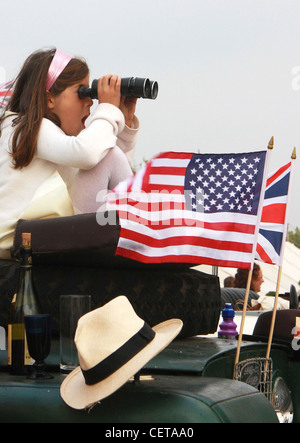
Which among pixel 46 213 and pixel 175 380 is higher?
pixel 46 213

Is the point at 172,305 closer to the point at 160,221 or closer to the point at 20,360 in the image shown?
the point at 160,221

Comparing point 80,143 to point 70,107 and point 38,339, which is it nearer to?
point 70,107

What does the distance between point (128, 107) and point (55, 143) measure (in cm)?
66

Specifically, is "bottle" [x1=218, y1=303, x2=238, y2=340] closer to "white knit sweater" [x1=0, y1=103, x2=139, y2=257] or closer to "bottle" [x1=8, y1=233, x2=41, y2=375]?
"white knit sweater" [x1=0, y1=103, x2=139, y2=257]

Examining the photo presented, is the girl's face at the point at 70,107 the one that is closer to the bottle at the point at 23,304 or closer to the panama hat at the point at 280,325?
the bottle at the point at 23,304

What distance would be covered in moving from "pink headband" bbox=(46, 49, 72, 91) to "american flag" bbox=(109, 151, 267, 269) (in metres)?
0.72

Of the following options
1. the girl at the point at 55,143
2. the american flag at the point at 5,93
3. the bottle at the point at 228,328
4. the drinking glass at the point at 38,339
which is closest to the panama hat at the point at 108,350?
the drinking glass at the point at 38,339

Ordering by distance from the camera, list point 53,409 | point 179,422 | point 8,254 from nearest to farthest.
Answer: point 179,422 → point 53,409 → point 8,254

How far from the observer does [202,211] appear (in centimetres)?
312

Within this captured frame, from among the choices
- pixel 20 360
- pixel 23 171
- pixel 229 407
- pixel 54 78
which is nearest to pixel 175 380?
pixel 229 407

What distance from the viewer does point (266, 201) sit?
12.0 feet

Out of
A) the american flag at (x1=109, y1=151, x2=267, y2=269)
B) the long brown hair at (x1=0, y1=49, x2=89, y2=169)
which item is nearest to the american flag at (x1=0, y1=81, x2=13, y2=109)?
the long brown hair at (x1=0, y1=49, x2=89, y2=169)

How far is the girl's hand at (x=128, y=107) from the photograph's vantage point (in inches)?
153
